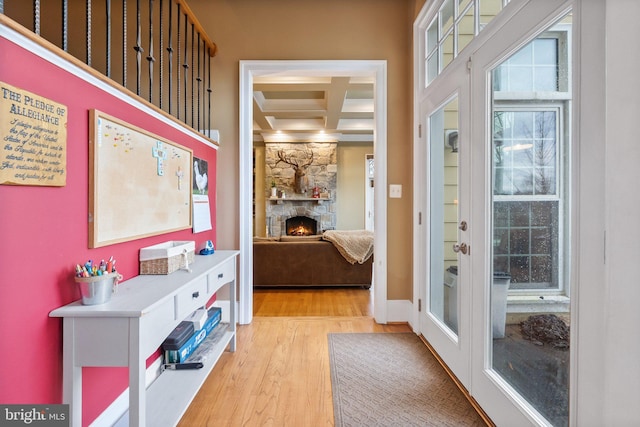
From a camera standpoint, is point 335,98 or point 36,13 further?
point 335,98

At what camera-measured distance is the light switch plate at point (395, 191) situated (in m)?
3.02

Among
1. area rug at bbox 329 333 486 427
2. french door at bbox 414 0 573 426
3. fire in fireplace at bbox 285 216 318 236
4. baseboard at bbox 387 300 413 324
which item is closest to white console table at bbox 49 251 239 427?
area rug at bbox 329 333 486 427

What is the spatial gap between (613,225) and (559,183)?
380 mm

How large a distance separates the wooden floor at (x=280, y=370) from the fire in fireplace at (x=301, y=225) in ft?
13.7

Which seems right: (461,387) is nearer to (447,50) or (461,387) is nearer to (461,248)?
(461,248)

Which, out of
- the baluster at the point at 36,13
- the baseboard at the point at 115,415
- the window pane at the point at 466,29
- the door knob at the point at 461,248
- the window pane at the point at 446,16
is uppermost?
the window pane at the point at 446,16

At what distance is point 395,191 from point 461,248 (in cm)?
118

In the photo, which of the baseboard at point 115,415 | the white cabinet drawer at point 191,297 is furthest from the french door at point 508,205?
the baseboard at point 115,415

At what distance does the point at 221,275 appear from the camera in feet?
7.04

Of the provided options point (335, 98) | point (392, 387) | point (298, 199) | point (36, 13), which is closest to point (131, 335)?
point (36, 13)

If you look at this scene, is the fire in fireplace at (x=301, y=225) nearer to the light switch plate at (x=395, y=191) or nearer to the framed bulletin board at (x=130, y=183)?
the light switch plate at (x=395, y=191)

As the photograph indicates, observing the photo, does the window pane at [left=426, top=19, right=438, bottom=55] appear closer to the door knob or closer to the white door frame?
the white door frame

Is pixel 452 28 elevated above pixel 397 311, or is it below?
above

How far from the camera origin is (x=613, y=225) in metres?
0.89
